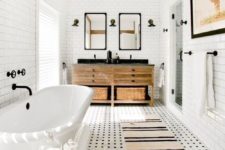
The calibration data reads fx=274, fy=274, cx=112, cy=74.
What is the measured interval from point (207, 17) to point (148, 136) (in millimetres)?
1741

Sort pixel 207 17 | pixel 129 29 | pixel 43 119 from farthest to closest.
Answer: pixel 129 29 → pixel 43 119 → pixel 207 17

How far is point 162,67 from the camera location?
5.89 meters

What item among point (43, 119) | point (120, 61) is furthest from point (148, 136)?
point (120, 61)

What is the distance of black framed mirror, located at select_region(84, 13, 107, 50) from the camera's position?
6.39 metres

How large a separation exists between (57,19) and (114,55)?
1.54m

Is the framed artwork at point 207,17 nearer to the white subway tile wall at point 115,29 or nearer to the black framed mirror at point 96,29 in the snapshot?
the white subway tile wall at point 115,29

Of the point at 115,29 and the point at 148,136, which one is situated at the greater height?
the point at 115,29

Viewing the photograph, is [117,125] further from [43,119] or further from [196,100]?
[196,100]

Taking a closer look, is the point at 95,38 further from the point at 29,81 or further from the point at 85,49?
the point at 29,81

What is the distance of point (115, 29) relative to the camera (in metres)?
6.42

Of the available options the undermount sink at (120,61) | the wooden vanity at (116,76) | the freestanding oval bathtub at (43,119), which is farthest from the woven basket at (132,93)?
the freestanding oval bathtub at (43,119)

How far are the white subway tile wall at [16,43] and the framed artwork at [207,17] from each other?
235cm

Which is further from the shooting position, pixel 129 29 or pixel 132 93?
pixel 129 29

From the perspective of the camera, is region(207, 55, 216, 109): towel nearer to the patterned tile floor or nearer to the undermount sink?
the patterned tile floor
